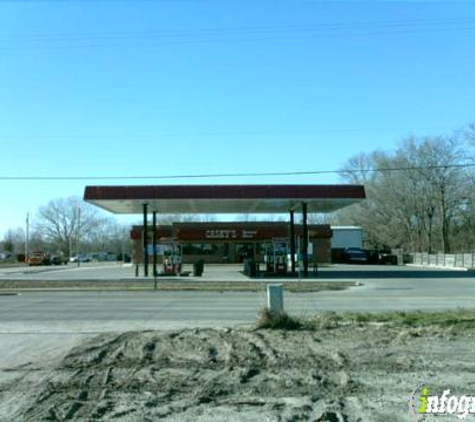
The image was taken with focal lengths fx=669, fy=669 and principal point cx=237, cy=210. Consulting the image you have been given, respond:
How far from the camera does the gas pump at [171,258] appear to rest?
144 feet

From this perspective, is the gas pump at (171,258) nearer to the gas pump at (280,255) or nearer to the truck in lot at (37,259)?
the gas pump at (280,255)

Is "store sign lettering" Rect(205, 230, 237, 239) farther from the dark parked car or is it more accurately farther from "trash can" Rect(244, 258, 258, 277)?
"trash can" Rect(244, 258, 258, 277)

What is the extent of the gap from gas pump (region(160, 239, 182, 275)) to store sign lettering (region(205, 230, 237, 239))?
947 inches

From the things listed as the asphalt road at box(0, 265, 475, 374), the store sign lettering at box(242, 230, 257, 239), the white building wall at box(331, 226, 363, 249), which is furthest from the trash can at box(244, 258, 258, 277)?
the white building wall at box(331, 226, 363, 249)

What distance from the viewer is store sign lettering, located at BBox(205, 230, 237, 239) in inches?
2689

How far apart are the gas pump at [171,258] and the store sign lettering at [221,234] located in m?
24.1

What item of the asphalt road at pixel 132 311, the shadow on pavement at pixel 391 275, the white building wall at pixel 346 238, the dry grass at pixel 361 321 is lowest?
the asphalt road at pixel 132 311

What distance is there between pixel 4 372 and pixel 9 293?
21418 millimetres

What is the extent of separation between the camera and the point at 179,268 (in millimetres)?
44000

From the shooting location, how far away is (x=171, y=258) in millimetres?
44188

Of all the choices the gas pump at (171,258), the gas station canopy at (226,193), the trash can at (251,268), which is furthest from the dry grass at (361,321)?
the gas pump at (171,258)

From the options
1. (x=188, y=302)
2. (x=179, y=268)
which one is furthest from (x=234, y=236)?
(x=188, y=302)

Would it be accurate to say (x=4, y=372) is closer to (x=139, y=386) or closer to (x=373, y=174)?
(x=139, y=386)

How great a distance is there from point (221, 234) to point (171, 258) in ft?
79.9
